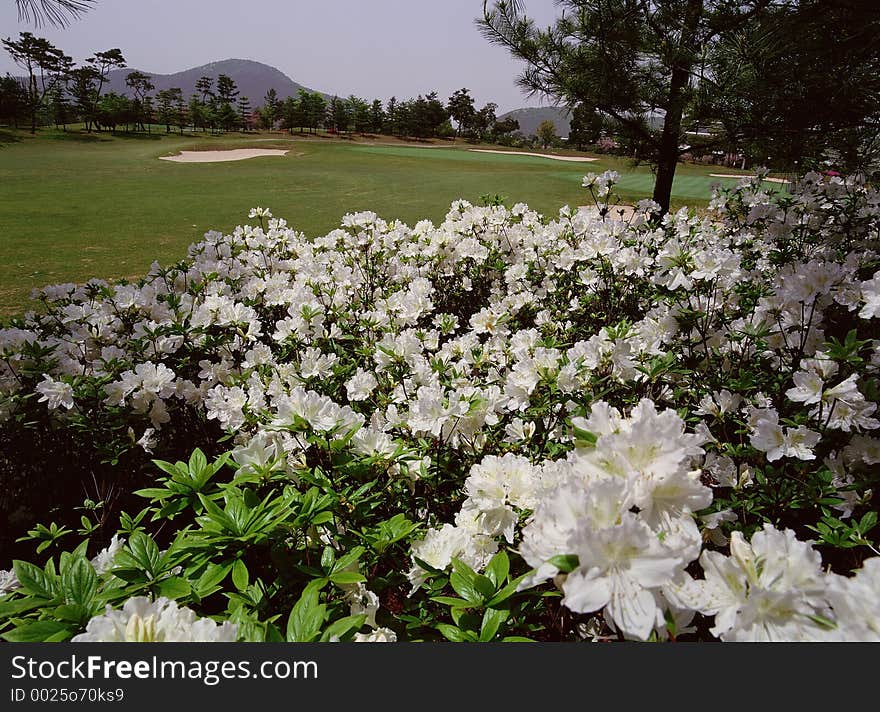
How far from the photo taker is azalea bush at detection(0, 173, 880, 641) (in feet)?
2.37

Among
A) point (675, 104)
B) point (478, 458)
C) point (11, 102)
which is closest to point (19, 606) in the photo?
point (478, 458)

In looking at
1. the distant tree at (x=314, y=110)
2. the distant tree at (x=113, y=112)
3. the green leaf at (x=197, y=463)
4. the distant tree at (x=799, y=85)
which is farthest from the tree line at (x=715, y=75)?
the distant tree at (x=314, y=110)

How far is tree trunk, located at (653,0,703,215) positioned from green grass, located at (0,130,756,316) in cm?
61

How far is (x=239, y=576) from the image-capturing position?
1.00m

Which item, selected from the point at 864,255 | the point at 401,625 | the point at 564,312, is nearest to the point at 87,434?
the point at 401,625

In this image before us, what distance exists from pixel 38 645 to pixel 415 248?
343 centimetres

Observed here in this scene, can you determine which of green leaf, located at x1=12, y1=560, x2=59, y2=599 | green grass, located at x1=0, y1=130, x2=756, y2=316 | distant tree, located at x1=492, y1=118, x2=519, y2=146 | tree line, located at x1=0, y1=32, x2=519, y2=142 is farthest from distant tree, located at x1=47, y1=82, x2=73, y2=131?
green leaf, located at x1=12, y1=560, x2=59, y2=599

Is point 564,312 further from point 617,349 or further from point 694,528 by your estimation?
point 694,528

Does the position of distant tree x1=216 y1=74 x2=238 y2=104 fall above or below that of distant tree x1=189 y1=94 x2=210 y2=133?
above

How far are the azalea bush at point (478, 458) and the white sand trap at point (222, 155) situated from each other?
86.5 ft

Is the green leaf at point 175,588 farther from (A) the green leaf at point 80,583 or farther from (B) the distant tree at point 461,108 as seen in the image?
(B) the distant tree at point 461,108

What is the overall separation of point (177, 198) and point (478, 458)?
1450 cm

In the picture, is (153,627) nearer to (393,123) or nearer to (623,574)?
(623,574)

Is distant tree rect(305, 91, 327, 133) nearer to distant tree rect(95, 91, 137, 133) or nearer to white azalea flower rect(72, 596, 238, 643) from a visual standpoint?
distant tree rect(95, 91, 137, 133)
